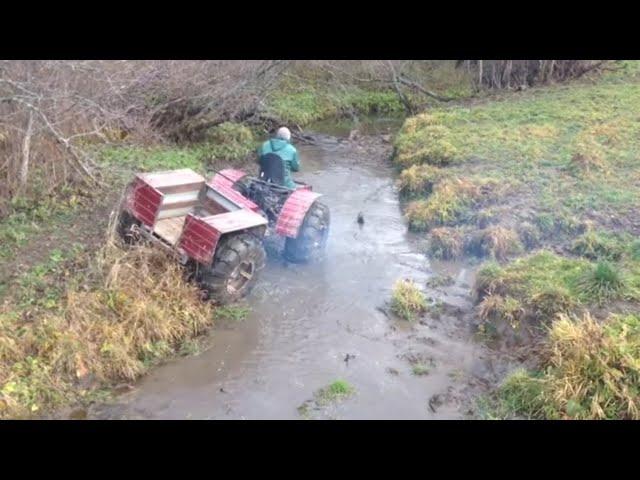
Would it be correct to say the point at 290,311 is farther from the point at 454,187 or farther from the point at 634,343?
the point at 454,187

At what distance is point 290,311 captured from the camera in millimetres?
7930

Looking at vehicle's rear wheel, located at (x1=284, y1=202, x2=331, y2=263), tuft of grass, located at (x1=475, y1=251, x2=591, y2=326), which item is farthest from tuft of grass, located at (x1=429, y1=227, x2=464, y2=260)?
vehicle's rear wheel, located at (x1=284, y1=202, x2=331, y2=263)

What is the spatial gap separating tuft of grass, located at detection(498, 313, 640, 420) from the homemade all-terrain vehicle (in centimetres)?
334

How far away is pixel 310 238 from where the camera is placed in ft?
28.6

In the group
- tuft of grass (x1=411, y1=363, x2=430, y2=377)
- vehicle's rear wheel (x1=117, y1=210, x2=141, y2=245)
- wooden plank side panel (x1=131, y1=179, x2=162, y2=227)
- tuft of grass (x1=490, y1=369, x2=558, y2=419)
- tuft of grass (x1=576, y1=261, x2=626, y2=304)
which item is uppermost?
wooden plank side panel (x1=131, y1=179, x2=162, y2=227)

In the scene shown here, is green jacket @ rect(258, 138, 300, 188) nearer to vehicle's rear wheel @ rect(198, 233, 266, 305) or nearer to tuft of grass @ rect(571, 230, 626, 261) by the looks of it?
vehicle's rear wheel @ rect(198, 233, 266, 305)

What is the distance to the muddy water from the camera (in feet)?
20.0

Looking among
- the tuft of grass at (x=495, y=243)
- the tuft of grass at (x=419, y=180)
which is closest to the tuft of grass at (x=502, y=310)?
the tuft of grass at (x=495, y=243)

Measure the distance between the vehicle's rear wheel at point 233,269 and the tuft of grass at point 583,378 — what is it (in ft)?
10.5

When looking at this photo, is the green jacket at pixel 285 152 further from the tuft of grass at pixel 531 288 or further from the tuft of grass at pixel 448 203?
the tuft of grass at pixel 531 288

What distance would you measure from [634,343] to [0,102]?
26.6ft

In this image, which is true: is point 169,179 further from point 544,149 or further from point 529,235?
point 544,149

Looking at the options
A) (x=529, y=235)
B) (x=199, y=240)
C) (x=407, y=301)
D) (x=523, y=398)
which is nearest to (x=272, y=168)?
(x=199, y=240)

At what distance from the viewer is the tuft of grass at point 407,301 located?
26.0 ft
